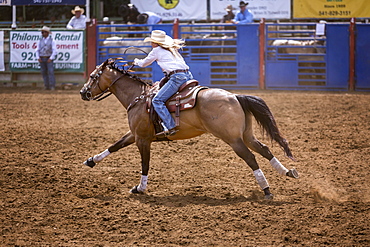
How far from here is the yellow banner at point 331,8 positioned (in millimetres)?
18219

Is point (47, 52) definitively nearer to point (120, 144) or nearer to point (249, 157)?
point (120, 144)

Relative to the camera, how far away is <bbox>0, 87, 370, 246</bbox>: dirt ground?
4859 millimetres

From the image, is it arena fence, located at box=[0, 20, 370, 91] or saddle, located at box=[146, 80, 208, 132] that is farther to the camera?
arena fence, located at box=[0, 20, 370, 91]

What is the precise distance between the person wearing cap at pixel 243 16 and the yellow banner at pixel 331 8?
6.75ft

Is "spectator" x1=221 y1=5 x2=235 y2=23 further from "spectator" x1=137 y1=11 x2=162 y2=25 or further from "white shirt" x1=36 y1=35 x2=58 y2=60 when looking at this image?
"white shirt" x1=36 y1=35 x2=58 y2=60

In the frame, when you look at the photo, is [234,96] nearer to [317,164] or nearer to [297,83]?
[317,164]

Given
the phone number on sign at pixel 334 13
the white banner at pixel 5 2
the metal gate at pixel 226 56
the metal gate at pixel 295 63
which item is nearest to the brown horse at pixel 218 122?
the metal gate at pixel 226 56

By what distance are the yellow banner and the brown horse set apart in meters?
12.6

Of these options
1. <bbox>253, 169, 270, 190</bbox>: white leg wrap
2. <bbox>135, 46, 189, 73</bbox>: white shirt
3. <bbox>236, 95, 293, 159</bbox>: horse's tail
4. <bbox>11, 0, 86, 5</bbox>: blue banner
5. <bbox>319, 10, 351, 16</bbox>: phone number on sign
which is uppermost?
<bbox>11, 0, 86, 5</bbox>: blue banner

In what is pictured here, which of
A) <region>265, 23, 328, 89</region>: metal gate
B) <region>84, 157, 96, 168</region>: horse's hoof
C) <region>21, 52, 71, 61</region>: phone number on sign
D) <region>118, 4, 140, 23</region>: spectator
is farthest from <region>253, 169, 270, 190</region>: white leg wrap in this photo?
<region>118, 4, 140, 23</region>: spectator

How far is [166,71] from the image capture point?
6609 mm

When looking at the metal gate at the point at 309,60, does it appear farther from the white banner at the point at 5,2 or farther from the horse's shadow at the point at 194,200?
the horse's shadow at the point at 194,200

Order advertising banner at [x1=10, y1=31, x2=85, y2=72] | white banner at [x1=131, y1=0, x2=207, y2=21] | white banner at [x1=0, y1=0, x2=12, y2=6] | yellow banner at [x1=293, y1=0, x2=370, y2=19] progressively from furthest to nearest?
white banner at [x1=131, y1=0, x2=207, y2=21], white banner at [x1=0, y1=0, x2=12, y2=6], yellow banner at [x1=293, y1=0, x2=370, y2=19], advertising banner at [x1=10, y1=31, x2=85, y2=72]

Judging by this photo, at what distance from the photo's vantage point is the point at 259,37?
16500 mm
